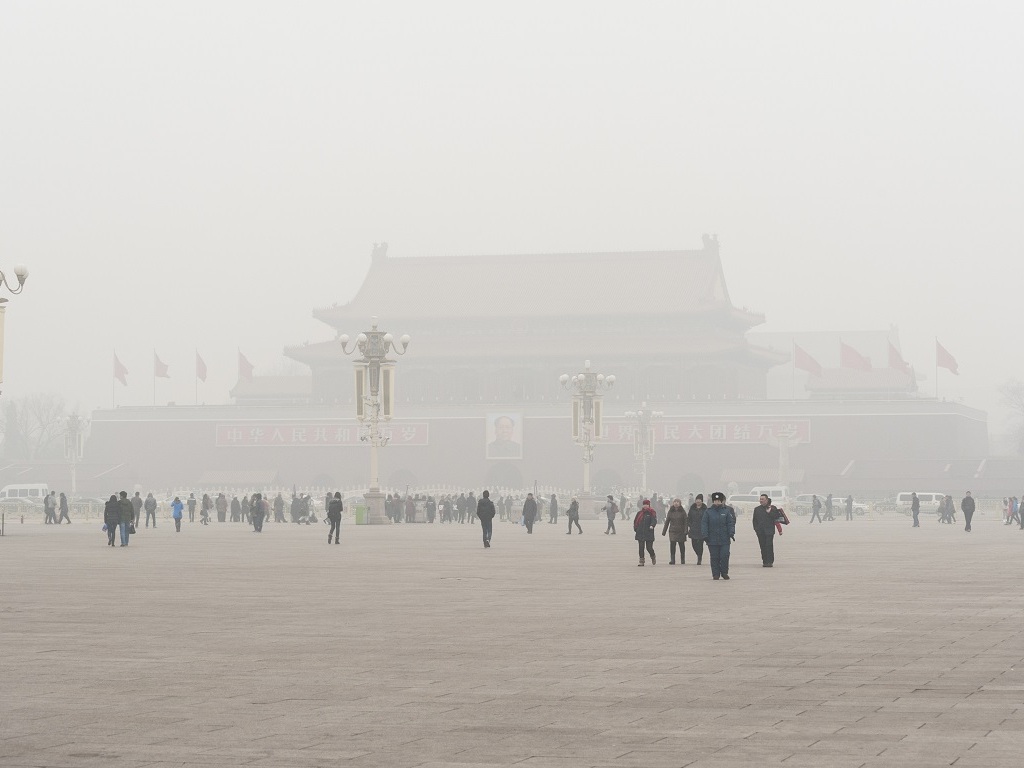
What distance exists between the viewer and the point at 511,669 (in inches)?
358

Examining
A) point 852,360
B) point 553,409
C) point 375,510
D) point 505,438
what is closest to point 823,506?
point 553,409

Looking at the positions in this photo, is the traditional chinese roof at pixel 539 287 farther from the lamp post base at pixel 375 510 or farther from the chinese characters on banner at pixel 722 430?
the lamp post base at pixel 375 510

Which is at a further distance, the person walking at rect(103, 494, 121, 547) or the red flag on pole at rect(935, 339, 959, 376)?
the red flag on pole at rect(935, 339, 959, 376)

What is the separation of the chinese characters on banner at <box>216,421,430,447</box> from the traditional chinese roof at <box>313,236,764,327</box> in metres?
6.96

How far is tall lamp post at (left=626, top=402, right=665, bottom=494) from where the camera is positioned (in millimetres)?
64438

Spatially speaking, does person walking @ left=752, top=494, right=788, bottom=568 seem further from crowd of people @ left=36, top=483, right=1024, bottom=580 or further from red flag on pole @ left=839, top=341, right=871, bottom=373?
red flag on pole @ left=839, top=341, right=871, bottom=373

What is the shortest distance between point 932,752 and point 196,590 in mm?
10864

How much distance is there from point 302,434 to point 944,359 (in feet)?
102

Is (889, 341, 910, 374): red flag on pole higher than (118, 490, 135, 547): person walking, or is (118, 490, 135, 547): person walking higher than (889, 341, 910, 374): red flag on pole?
(889, 341, 910, 374): red flag on pole

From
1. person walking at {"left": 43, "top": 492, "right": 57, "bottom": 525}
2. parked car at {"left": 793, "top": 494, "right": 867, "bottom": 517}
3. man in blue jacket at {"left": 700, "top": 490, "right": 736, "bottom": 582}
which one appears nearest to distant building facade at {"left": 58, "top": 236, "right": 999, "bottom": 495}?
parked car at {"left": 793, "top": 494, "right": 867, "bottom": 517}

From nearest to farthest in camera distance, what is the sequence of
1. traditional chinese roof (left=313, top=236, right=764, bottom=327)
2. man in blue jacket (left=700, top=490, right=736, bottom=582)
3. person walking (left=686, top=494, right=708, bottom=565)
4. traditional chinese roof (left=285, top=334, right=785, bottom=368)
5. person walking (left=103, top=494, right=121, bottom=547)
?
man in blue jacket (left=700, top=490, right=736, bottom=582)
person walking (left=686, top=494, right=708, bottom=565)
person walking (left=103, top=494, right=121, bottom=547)
traditional chinese roof (left=285, top=334, right=785, bottom=368)
traditional chinese roof (left=313, top=236, right=764, bottom=327)

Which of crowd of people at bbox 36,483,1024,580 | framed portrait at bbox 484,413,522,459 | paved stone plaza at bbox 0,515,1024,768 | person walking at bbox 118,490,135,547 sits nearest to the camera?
paved stone plaza at bbox 0,515,1024,768

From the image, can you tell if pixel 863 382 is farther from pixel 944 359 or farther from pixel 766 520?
pixel 766 520

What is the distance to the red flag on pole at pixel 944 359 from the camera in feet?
252
